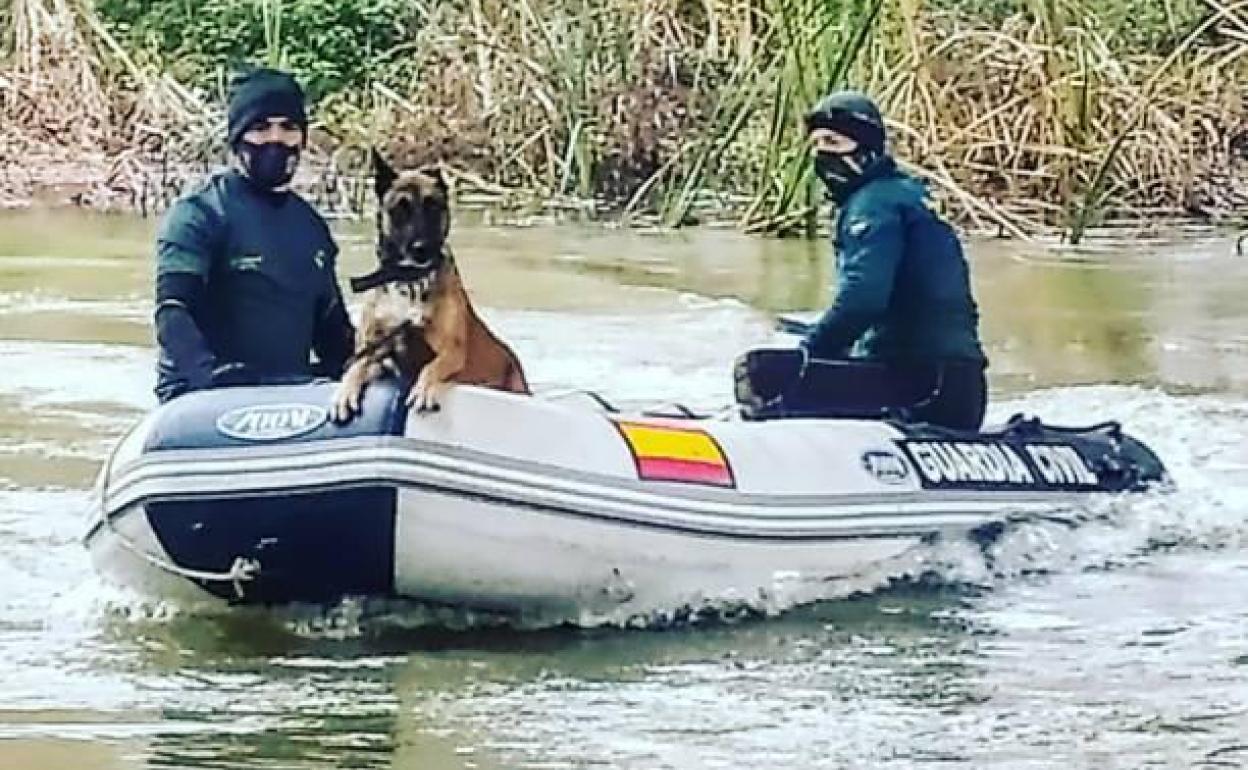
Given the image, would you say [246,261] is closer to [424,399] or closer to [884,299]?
[424,399]

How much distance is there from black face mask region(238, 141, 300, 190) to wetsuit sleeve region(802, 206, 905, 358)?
1.55 m

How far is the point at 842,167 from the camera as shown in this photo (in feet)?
26.5

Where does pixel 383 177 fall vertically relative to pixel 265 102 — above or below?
below

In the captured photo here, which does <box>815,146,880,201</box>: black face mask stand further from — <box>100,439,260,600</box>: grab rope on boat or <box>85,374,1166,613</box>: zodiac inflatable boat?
<box>100,439,260,600</box>: grab rope on boat

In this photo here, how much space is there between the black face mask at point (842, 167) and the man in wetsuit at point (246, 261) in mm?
1471

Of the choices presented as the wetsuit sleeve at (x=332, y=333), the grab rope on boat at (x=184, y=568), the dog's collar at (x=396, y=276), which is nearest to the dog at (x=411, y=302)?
the dog's collar at (x=396, y=276)

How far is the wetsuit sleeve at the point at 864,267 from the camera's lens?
8.01 m

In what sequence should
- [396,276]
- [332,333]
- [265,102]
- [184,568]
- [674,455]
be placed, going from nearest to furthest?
[396,276]
[184,568]
[674,455]
[265,102]
[332,333]

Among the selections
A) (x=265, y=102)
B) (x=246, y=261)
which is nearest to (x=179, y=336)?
(x=246, y=261)

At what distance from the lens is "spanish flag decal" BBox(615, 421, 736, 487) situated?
705 cm

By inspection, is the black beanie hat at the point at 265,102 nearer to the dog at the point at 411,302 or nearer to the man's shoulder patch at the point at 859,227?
the dog at the point at 411,302

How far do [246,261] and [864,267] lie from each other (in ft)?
5.51

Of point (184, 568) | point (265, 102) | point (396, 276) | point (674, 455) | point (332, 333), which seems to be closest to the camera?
point (396, 276)

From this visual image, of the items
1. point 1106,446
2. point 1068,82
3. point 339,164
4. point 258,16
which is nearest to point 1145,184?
point 1068,82
